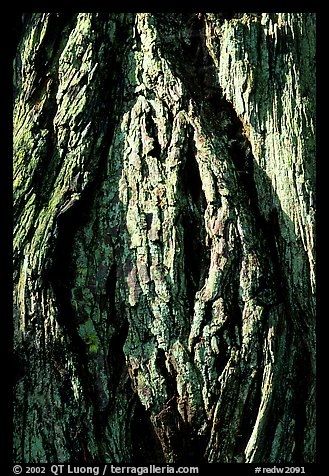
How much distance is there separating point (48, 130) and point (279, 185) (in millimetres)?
930

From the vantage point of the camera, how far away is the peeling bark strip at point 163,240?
2.63 metres

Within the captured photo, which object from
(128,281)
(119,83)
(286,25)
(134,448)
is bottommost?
(134,448)

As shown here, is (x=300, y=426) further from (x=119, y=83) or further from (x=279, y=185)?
(x=119, y=83)

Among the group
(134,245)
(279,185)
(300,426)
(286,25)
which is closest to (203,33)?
(286,25)

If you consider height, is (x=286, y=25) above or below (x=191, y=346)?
above

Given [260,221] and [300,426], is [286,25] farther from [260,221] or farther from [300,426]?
[300,426]

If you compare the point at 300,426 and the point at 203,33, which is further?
the point at 203,33

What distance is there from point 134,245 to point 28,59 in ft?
2.85

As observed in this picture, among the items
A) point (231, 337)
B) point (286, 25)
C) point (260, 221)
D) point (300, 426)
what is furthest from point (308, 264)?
point (286, 25)

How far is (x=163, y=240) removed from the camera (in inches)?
106

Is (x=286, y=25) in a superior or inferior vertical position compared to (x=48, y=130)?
superior

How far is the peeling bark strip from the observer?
263 centimetres

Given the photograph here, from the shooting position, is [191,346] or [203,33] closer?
[191,346]

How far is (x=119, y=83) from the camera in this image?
2.85 meters
